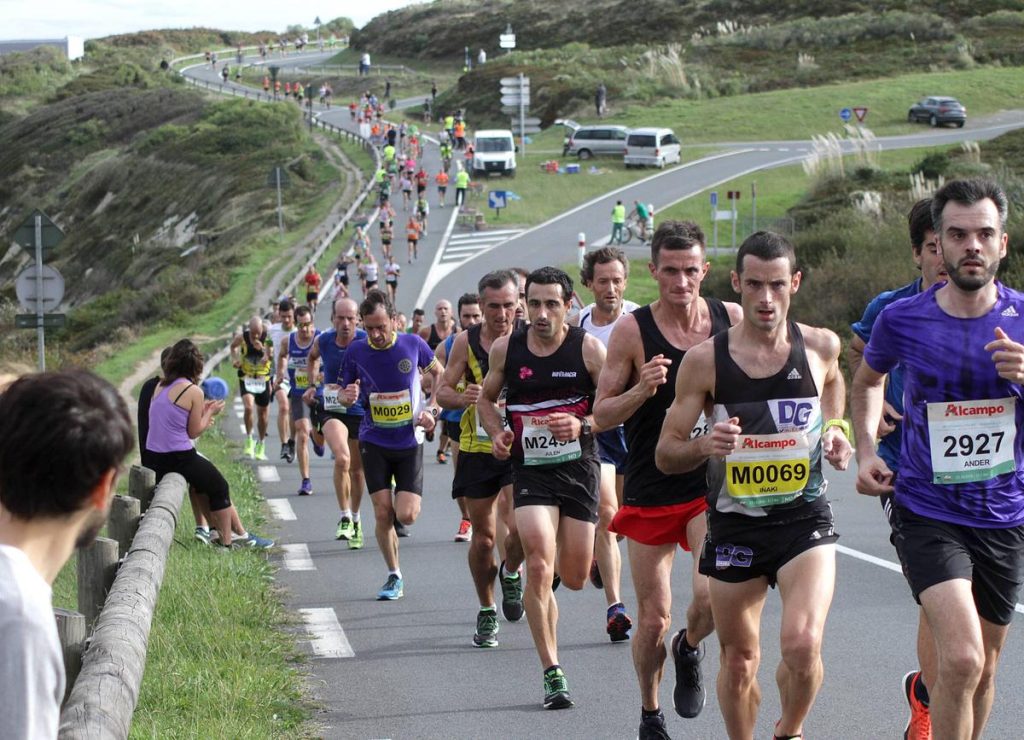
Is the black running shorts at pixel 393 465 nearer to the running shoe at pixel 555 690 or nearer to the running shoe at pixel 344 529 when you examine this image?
the running shoe at pixel 344 529

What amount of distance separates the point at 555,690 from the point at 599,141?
6158 cm

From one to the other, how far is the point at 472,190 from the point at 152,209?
69.9 feet

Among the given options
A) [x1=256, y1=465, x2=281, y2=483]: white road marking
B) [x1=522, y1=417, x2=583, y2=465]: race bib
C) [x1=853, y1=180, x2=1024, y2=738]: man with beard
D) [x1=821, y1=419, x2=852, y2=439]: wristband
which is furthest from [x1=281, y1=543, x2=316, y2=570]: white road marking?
[x1=853, y1=180, x2=1024, y2=738]: man with beard

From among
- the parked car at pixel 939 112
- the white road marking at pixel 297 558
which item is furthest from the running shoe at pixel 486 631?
the parked car at pixel 939 112

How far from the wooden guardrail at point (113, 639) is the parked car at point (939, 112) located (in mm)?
65755

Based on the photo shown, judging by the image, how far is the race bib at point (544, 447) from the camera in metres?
8.65

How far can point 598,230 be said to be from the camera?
52.1 metres

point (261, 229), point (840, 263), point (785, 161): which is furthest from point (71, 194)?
point (840, 263)

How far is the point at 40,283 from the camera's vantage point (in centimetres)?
2095

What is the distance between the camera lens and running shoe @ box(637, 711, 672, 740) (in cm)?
722

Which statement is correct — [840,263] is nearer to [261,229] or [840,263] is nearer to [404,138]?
[261,229]

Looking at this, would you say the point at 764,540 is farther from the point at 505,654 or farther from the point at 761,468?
the point at 505,654

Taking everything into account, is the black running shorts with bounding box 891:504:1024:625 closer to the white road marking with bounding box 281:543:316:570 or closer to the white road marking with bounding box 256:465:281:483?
the white road marking with bounding box 281:543:316:570

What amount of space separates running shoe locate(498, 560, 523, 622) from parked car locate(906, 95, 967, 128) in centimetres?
6365
